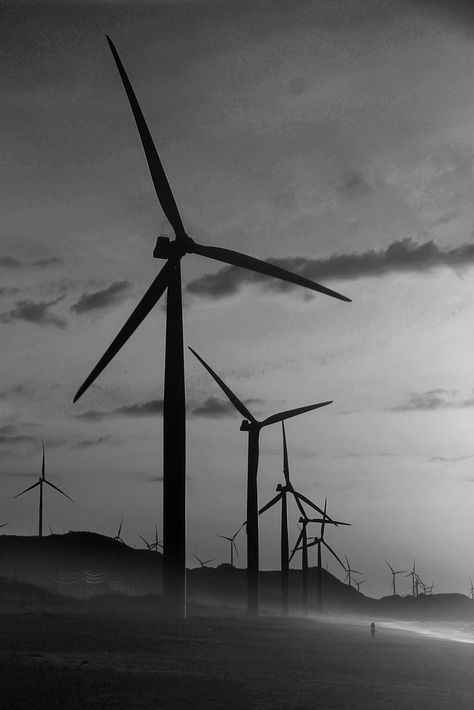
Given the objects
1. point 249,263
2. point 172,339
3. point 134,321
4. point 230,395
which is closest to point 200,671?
point 172,339

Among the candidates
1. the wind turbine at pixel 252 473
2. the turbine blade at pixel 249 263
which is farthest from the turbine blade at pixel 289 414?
the turbine blade at pixel 249 263

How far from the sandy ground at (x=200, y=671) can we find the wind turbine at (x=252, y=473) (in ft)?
103

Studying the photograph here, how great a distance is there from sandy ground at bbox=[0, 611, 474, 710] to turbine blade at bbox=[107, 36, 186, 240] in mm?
20631

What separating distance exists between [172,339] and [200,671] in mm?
20816

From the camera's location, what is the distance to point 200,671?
26.7m

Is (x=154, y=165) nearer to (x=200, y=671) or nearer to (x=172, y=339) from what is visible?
(x=172, y=339)

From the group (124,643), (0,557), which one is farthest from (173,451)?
(0,557)

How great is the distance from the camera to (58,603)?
77.5 m

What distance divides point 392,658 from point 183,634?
8.78 meters

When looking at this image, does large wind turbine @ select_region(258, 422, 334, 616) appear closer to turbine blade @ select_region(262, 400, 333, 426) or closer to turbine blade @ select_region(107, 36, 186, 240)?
turbine blade @ select_region(262, 400, 333, 426)

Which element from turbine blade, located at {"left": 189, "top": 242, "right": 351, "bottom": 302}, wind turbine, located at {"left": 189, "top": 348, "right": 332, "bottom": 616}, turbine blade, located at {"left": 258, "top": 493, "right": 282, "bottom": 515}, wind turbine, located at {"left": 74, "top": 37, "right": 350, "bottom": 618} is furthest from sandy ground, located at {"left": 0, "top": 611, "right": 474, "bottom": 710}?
turbine blade, located at {"left": 258, "top": 493, "right": 282, "bottom": 515}

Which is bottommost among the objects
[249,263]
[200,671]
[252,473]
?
[200,671]

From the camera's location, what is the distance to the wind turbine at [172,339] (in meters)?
42.9

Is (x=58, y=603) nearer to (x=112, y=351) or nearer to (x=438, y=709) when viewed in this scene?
(x=112, y=351)
